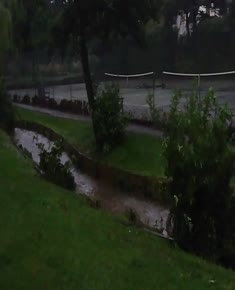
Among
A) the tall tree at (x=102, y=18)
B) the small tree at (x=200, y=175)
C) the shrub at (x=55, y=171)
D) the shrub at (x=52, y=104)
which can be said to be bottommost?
the shrub at (x=52, y=104)

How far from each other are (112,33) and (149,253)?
43.7 feet

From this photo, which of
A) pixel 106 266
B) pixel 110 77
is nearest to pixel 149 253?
pixel 106 266

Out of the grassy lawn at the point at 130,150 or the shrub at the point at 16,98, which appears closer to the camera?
the grassy lawn at the point at 130,150

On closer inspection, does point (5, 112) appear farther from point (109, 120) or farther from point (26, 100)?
point (26, 100)

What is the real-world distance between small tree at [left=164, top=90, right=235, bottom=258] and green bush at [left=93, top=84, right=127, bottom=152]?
8660mm

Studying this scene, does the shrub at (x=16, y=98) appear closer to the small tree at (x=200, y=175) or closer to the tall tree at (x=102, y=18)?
the tall tree at (x=102, y=18)

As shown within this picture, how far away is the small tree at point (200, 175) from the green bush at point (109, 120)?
8660 mm

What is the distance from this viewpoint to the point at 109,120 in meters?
17.7

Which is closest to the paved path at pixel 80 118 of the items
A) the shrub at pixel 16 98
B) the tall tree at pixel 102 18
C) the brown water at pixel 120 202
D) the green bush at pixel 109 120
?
the green bush at pixel 109 120

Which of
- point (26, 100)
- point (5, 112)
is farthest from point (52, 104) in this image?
point (5, 112)

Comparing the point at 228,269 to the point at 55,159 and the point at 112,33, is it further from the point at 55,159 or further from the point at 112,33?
the point at 112,33

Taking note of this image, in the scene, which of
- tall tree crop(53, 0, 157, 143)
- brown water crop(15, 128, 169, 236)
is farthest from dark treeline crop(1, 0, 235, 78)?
brown water crop(15, 128, 169, 236)

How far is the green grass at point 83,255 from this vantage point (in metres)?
6.93

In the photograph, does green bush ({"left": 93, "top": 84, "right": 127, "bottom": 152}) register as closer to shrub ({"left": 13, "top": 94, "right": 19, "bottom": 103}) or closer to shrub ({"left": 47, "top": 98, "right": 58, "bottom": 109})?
shrub ({"left": 47, "top": 98, "right": 58, "bottom": 109})
